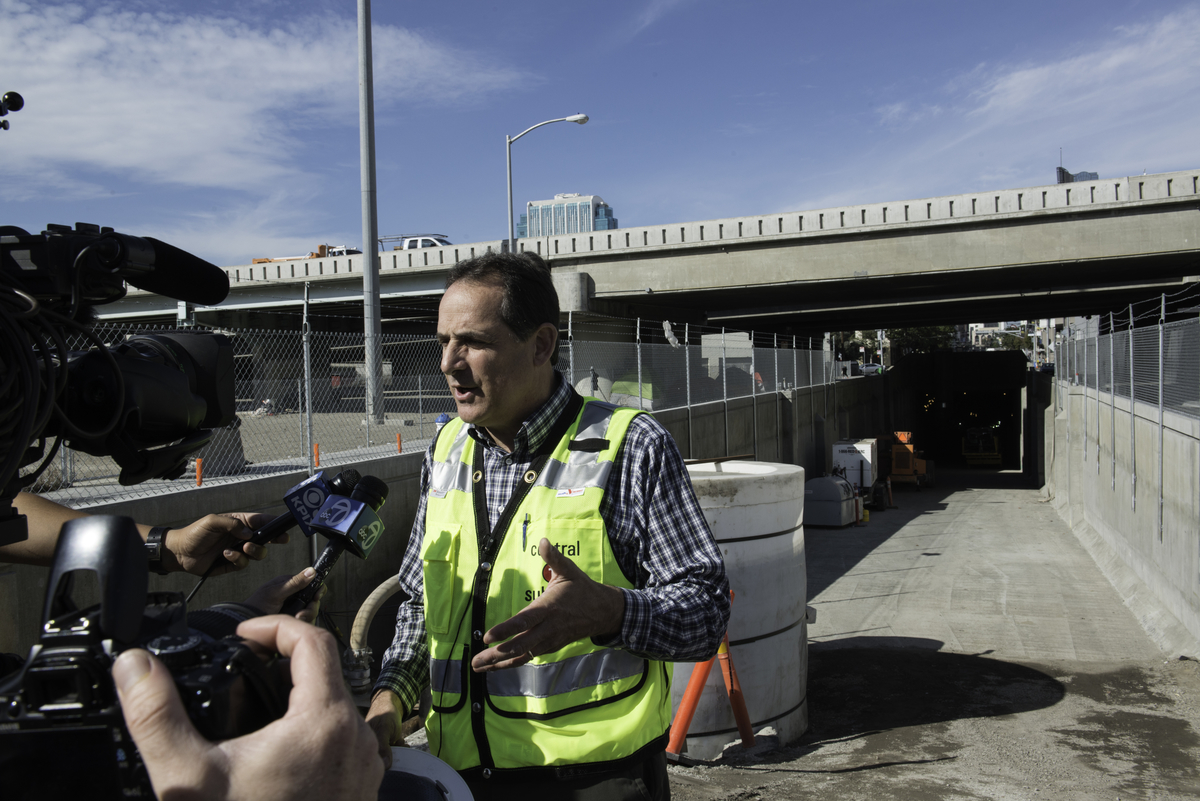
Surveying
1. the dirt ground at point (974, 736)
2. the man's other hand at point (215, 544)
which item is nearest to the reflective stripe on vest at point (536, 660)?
the man's other hand at point (215, 544)

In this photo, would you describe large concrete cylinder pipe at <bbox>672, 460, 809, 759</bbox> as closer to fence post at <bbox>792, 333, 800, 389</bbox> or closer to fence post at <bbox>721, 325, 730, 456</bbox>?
fence post at <bbox>721, 325, 730, 456</bbox>

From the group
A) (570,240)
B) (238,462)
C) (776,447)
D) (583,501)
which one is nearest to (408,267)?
(570,240)

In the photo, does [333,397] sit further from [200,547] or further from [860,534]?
[860,534]

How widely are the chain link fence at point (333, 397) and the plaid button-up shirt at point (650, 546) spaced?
1598 mm

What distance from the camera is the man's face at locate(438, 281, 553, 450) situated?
238 cm

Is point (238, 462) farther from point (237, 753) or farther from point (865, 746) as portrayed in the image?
point (237, 753)

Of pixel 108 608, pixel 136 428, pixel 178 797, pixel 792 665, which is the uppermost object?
pixel 136 428

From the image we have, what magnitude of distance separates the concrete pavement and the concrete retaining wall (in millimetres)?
359

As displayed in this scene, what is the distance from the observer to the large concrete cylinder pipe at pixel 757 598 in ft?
21.5

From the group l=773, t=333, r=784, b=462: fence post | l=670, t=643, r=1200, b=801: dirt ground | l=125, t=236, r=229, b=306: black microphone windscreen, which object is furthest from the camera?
l=773, t=333, r=784, b=462: fence post

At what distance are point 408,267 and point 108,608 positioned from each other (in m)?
32.6

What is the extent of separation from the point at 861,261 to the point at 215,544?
28.1 m

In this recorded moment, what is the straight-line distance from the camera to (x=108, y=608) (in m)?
0.93

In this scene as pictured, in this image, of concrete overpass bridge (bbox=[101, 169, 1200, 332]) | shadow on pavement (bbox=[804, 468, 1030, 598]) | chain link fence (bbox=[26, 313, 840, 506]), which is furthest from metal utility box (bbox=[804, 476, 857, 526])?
Answer: concrete overpass bridge (bbox=[101, 169, 1200, 332])
